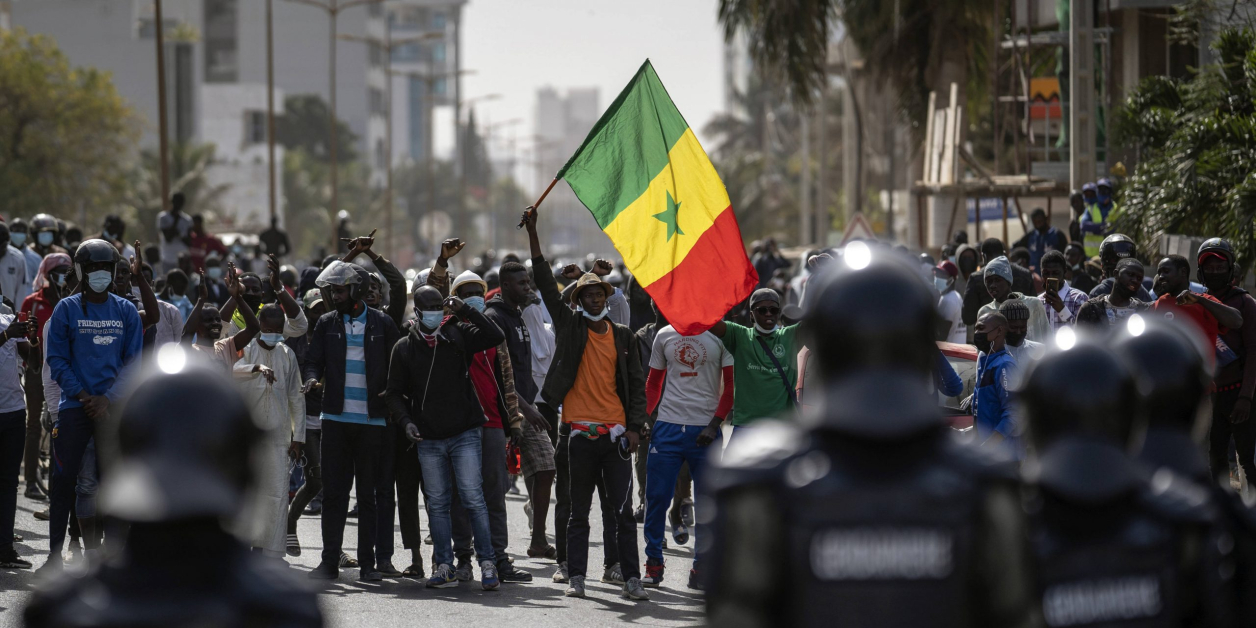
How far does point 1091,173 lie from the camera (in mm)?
19625

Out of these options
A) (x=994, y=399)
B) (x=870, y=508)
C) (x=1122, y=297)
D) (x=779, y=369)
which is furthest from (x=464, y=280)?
(x=870, y=508)

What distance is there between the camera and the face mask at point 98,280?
8359 millimetres

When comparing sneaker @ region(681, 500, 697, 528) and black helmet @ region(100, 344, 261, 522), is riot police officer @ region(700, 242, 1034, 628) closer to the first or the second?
black helmet @ region(100, 344, 261, 522)

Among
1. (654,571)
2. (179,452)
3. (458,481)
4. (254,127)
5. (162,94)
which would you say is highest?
(254,127)

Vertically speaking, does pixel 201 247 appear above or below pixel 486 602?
above

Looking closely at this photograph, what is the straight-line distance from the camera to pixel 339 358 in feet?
29.8

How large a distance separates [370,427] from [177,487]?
265 inches

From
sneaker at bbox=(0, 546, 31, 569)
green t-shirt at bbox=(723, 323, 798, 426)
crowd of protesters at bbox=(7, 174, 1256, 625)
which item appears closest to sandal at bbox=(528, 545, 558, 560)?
crowd of protesters at bbox=(7, 174, 1256, 625)

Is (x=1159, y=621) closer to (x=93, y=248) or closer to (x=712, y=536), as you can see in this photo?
(x=712, y=536)

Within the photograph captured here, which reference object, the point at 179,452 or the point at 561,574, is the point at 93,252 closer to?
the point at 561,574

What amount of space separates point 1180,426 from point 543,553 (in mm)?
6867

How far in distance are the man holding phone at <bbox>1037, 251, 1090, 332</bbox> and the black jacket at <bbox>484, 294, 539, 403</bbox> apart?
3.46 meters

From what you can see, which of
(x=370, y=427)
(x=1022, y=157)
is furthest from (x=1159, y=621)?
(x=1022, y=157)

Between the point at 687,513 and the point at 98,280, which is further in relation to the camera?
the point at 687,513
